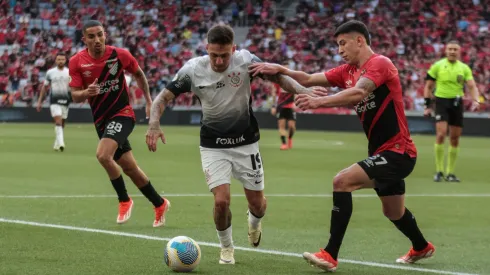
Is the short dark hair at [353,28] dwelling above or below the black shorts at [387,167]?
above

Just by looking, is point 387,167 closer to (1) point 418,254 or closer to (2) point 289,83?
(1) point 418,254

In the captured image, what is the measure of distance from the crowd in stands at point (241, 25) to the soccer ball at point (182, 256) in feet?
101

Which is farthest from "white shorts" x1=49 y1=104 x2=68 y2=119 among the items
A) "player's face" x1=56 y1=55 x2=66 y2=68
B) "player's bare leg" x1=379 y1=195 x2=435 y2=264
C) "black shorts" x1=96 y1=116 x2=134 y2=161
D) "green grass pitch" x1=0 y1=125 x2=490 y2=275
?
"player's bare leg" x1=379 y1=195 x2=435 y2=264

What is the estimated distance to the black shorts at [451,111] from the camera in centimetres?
1848

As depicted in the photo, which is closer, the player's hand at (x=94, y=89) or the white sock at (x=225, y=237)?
the white sock at (x=225, y=237)

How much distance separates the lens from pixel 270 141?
3117cm

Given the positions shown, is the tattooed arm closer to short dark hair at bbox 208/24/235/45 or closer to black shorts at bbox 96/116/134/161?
short dark hair at bbox 208/24/235/45

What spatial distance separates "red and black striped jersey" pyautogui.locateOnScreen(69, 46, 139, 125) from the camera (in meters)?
12.1

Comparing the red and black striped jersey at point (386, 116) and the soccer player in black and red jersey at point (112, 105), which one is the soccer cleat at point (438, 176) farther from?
the red and black striped jersey at point (386, 116)

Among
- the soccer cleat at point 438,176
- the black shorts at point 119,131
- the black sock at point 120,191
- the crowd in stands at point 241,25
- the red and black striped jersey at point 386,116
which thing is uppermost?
the red and black striped jersey at point 386,116

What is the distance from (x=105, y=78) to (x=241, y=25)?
36.0 meters

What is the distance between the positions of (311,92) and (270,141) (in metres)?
22.3

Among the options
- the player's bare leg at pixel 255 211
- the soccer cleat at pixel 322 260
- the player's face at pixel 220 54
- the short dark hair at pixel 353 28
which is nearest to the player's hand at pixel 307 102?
the short dark hair at pixel 353 28

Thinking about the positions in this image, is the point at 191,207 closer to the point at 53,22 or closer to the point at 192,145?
the point at 192,145
